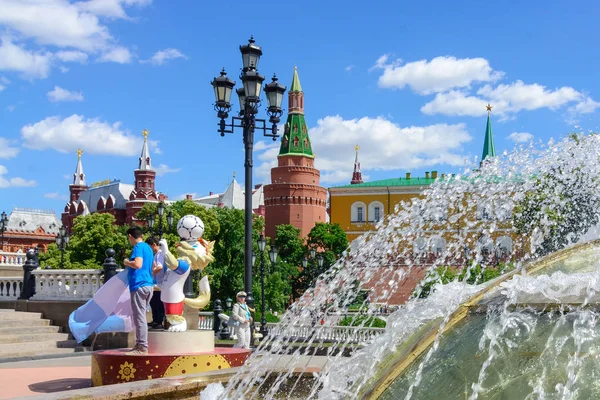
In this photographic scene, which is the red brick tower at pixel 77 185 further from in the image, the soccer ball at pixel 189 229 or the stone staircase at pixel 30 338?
the soccer ball at pixel 189 229

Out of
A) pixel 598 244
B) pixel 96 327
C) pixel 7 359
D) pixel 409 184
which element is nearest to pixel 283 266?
pixel 409 184

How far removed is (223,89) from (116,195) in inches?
3072

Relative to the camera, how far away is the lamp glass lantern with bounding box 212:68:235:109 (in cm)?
1179

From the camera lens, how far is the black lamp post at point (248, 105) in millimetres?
11047

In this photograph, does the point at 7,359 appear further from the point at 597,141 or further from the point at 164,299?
the point at 597,141

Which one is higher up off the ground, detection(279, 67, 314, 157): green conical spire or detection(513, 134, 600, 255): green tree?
detection(279, 67, 314, 157): green conical spire

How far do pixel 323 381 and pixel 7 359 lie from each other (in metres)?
7.72

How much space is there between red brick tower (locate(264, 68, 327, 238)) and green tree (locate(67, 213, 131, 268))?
79.9 ft

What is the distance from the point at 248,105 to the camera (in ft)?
37.6

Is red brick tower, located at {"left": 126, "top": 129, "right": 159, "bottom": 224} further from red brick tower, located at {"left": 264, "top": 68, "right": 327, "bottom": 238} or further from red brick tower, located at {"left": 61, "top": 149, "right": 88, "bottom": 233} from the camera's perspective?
red brick tower, located at {"left": 61, "top": 149, "right": 88, "bottom": 233}

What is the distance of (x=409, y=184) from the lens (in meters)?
66.9

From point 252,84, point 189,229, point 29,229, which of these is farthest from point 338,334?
point 29,229

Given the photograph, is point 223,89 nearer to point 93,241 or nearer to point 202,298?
point 202,298

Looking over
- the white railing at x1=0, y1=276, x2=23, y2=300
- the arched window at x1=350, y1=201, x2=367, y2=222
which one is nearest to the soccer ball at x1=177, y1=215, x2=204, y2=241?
the white railing at x1=0, y1=276, x2=23, y2=300
